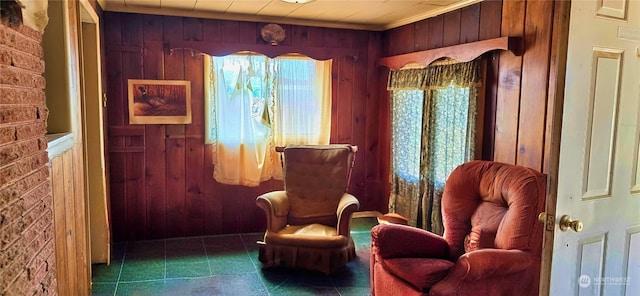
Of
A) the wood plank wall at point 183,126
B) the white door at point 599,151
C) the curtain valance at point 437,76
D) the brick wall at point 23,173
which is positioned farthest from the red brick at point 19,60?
the curtain valance at point 437,76

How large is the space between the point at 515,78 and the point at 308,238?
187cm

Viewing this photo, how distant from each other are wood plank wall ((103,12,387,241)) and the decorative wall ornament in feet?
0.20

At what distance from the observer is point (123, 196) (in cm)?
420

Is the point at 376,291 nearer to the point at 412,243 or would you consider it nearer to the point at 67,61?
the point at 412,243

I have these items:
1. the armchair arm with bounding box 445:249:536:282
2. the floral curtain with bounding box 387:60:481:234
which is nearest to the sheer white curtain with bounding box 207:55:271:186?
the floral curtain with bounding box 387:60:481:234

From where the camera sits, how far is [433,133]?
156 inches

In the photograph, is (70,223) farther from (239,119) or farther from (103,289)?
(239,119)

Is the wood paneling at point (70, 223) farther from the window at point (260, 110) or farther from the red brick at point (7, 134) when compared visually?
the window at point (260, 110)

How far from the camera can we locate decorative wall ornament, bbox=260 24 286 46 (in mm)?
4367

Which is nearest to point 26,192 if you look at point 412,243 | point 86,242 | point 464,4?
point 86,242

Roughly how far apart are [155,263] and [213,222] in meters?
0.88

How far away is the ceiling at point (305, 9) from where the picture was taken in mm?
3699

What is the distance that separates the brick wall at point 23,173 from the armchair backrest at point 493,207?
2.18 metres

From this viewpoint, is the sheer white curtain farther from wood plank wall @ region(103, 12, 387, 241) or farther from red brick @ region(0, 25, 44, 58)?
red brick @ region(0, 25, 44, 58)
